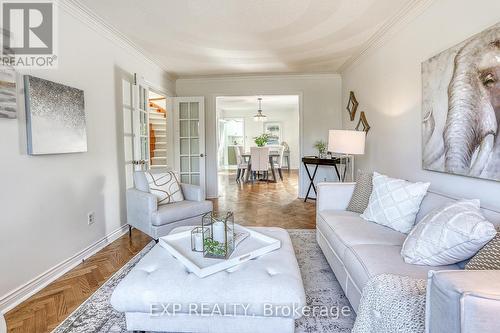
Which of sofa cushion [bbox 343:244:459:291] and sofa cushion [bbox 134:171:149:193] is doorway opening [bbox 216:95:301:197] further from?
sofa cushion [bbox 343:244:459:291]

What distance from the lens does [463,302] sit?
830mm

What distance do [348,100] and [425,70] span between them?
2412 millimetres

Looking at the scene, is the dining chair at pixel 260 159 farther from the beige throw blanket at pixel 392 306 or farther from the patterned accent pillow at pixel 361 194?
the beige throw blanket at pixel 392 306

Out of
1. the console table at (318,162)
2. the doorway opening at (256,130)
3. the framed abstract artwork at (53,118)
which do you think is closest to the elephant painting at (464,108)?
→ the console table at (318,162)

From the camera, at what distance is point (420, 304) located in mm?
1130

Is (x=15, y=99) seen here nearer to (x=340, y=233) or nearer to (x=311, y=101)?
(x=340, y=233)

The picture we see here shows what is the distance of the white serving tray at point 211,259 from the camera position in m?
1.55

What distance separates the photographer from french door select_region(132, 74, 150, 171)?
141 inches

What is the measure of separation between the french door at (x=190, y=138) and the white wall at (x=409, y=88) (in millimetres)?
2780

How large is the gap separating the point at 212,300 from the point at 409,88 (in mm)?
2734

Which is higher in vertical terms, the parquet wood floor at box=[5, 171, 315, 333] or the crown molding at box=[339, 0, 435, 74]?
the crown molding at box=[339, 0, 435, 74]

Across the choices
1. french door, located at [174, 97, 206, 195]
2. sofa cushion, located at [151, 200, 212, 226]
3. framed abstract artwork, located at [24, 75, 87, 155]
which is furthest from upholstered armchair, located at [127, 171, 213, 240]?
french door, located at [174, 97, 206, 195]

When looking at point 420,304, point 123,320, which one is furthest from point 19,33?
point 420,304

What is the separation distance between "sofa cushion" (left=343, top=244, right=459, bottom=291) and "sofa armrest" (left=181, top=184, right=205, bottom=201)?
1988mm
